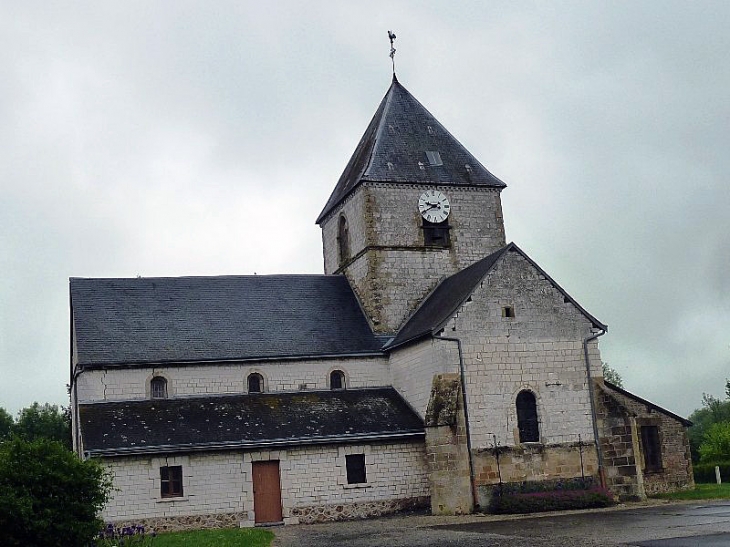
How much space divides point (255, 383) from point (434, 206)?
30.3 ft

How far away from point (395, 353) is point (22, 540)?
643 inches

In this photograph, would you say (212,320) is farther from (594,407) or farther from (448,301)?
(594,407)

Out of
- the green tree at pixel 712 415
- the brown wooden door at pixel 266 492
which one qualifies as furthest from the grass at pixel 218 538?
the green tree at pixel 712 415

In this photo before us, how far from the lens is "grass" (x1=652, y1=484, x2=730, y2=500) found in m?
27.6

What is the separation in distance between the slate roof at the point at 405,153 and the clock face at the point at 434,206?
47 cm

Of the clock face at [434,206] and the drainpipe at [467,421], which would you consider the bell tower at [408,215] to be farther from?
the drainpipe at [467,421]

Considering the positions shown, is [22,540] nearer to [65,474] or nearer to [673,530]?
[65,474]

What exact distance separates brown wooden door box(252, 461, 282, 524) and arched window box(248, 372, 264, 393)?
3.50m

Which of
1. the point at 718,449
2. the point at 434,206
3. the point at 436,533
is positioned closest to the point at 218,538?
the point at 436,533

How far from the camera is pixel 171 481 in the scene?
26719 mm

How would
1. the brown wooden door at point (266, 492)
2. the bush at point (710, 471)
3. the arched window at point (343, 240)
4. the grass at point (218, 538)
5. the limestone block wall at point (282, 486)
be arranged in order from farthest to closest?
the bush at point (710, 471)
the arched window at point (343, 240)
the brown wooden door at point (266, 492)
the limestone block wall at point (282, 486)
the grass at point (218, 538)

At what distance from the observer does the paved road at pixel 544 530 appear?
17391 millimetres

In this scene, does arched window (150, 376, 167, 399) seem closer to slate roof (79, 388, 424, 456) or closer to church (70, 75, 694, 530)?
church (70, 75, 694, 530)

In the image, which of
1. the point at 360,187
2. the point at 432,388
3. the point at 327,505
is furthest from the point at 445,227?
the point at 327,505
